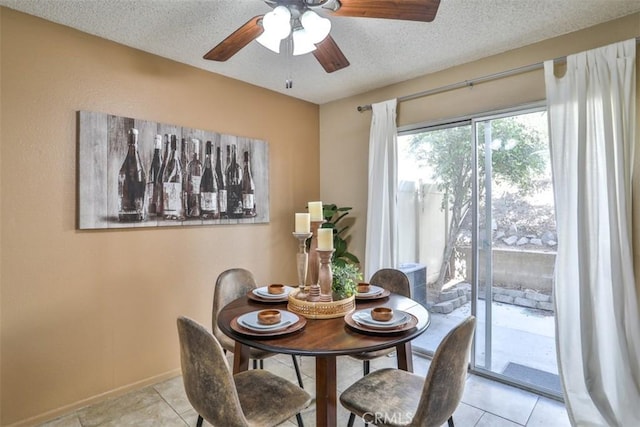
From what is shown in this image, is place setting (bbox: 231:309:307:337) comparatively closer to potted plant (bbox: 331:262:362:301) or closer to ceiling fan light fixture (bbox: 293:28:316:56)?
potted plant (bbox: 331:262:362:301)

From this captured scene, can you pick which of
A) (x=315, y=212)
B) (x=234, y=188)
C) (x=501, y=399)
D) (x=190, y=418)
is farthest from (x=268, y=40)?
(x=501, y=399)

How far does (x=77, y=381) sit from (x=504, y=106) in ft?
11.9

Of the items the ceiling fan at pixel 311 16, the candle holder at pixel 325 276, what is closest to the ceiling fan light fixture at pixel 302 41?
the ceiling fan at pixel 311 16

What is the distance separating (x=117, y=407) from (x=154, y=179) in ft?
5.30

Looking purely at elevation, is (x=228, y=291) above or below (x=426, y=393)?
above

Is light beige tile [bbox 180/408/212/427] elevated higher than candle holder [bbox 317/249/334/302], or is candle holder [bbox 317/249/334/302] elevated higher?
candle holder [bbox 317/249/334/302]

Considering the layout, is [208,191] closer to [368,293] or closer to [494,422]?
[368,293]

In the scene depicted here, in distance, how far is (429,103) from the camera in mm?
3041

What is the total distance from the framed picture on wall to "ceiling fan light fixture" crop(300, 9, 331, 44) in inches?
61.0

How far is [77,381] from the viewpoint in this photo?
227 centimetres

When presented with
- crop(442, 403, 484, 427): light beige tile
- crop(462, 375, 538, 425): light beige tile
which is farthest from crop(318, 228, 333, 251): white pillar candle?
crop(462, 375, 538, 425): light beige tile

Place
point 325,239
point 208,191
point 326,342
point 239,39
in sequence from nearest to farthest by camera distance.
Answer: point 326,342 < point 325,239 < point 239,39 < point 208,191

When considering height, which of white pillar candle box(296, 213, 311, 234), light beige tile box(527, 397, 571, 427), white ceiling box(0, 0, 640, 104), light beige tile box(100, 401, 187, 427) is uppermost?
white ceiling box(0, 0, 640, 104)

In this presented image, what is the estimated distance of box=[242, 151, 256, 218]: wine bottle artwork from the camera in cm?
317
